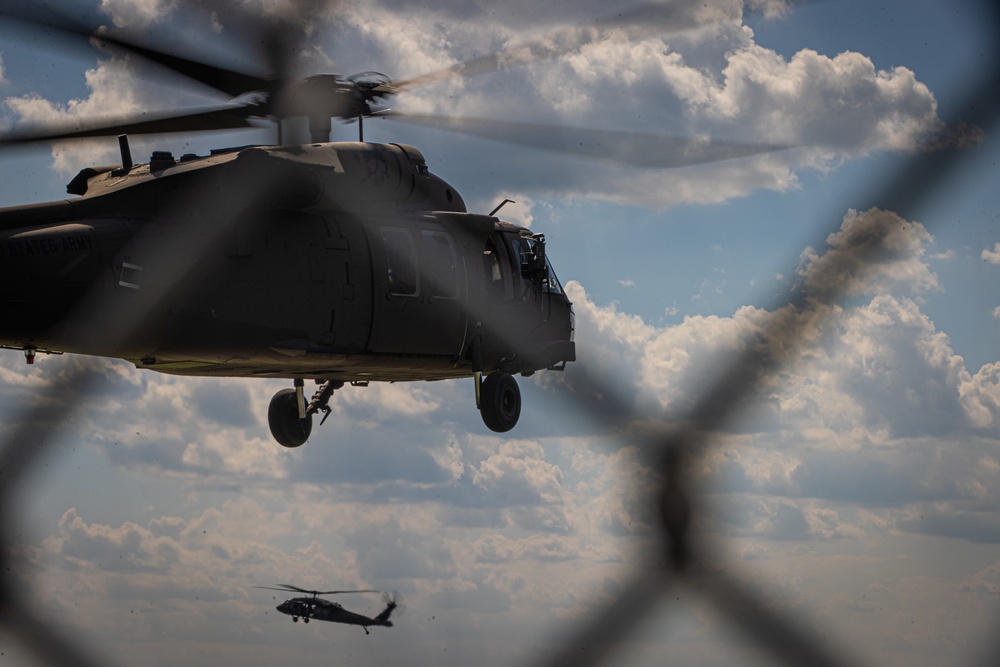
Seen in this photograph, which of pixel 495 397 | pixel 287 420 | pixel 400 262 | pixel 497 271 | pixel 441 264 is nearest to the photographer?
pixel 400 262

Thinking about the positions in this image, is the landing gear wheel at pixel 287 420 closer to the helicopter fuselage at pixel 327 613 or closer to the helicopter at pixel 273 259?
the helicopter at pixel 273 259

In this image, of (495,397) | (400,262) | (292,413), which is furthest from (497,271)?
(292,413)

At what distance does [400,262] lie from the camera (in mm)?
24203

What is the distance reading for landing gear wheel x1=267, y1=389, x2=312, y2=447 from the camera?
28125 millimetres

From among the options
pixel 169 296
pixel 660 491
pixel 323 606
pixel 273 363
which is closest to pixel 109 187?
pixel 169 296

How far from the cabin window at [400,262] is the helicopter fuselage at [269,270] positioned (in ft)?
0.13

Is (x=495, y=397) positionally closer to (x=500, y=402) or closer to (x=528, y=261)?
(x=500, y=402)

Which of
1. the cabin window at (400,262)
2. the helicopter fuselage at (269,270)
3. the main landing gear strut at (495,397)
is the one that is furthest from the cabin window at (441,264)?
the main landing gear strut at (495,397)

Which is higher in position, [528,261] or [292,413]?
[528,261]

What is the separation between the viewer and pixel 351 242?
2319 centimetres

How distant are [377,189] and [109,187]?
16.4 ft

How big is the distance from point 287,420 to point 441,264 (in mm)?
5706

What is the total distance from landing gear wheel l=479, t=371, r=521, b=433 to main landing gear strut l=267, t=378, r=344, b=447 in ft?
11.9

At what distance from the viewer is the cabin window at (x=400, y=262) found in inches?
944
